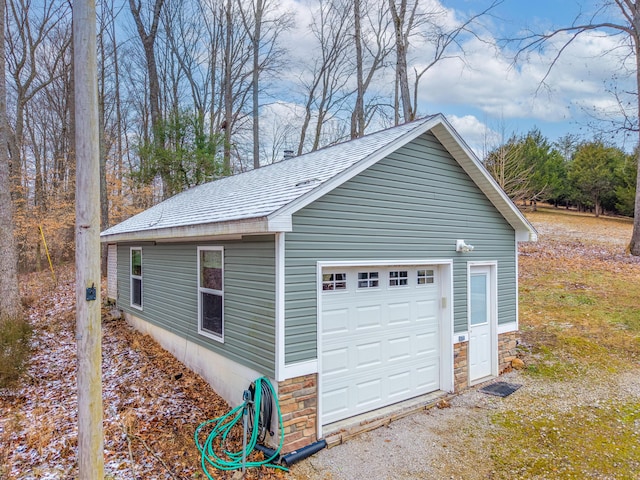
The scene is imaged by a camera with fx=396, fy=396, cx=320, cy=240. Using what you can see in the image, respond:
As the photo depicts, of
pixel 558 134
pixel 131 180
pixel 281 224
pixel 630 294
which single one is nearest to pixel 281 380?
pixel 281 224

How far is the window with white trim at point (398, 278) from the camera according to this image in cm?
606

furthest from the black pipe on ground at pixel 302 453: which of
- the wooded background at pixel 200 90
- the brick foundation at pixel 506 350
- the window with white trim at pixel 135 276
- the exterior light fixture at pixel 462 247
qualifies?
the wooded background at pixel 200 90

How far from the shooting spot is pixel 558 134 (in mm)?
34469

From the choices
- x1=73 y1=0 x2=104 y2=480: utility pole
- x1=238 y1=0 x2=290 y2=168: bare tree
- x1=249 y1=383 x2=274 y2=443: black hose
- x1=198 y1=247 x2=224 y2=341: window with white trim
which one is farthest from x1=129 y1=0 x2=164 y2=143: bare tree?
x1=249 y1=383 x2=274 y2=443: black hose

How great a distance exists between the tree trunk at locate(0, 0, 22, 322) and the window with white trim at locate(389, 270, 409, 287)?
27.6 ft

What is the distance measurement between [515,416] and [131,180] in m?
16.5

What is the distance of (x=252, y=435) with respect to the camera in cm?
441

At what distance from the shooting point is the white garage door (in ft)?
17.5

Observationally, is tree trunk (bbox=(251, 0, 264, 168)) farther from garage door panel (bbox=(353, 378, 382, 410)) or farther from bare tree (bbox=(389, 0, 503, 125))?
garage door panel (bbox=(353, 378, 382, 410))

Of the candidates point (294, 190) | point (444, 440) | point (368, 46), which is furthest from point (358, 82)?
point (444, 440)

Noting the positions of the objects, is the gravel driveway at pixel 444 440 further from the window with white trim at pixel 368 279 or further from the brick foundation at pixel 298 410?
the window with white trim at pixel 368 279

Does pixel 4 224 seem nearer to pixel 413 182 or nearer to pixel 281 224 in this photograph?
pixel 281 224

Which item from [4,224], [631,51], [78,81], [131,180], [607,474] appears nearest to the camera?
[78,81]

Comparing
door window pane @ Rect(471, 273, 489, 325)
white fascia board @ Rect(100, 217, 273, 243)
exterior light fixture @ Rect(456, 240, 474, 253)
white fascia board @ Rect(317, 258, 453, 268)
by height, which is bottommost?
door window pane @ Rect(471, 273, 489, 325)
